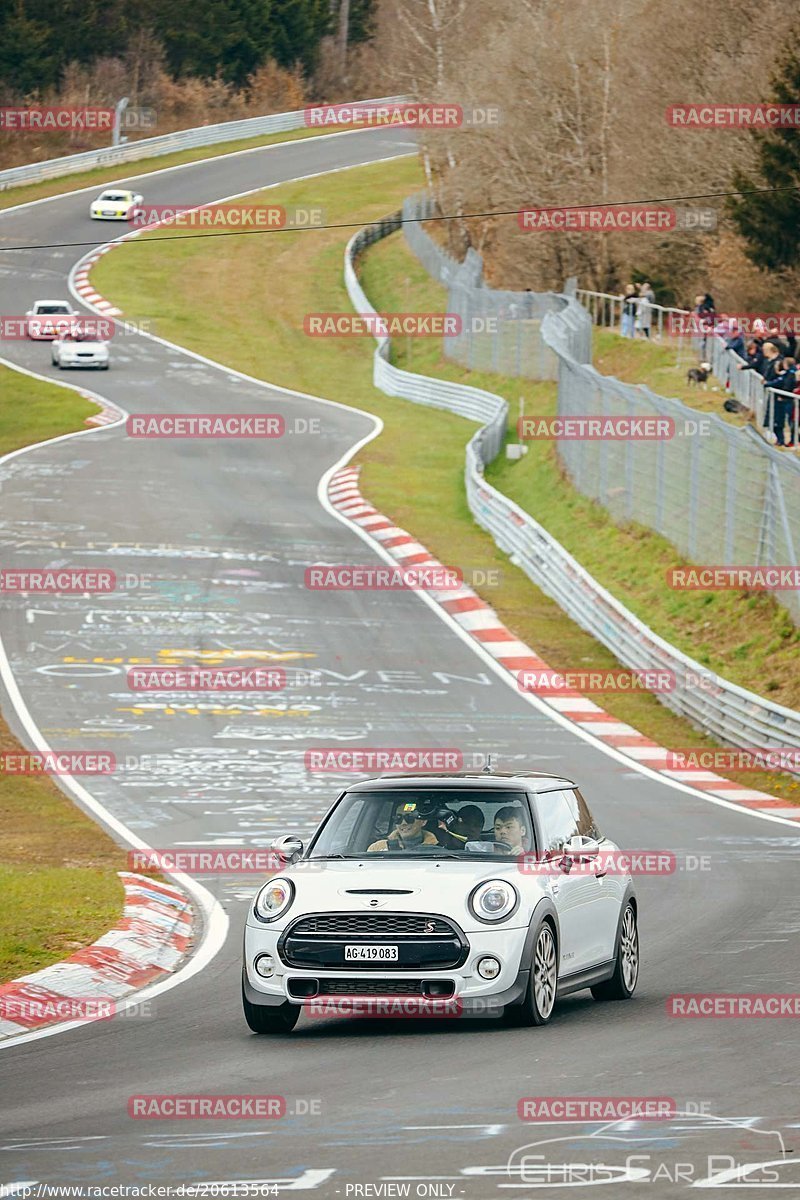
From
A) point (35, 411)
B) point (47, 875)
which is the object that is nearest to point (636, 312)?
point (35, 411)

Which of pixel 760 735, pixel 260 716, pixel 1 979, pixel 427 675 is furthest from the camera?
pixel 427 675

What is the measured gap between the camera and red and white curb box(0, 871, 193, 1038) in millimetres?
11492

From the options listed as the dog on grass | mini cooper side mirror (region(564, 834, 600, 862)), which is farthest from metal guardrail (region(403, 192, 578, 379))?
mini cooper side mirror (region(564, 834, 600, 862))

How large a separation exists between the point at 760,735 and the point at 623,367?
2396cm

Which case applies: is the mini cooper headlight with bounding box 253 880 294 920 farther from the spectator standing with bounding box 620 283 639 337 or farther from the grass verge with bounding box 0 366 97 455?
the spectator standing with bounding box 620 283 639 337

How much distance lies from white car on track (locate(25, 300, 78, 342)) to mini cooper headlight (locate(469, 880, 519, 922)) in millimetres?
50294

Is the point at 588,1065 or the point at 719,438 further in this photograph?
the point at 719,438

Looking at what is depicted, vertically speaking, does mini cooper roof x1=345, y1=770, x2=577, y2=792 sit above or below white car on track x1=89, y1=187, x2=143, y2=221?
below

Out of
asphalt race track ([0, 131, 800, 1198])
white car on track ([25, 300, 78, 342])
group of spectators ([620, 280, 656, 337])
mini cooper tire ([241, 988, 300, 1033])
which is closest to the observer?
asphalt race track ([0, 131, 800, 1198])

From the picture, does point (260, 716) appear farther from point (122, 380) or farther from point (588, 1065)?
point (122, 380)

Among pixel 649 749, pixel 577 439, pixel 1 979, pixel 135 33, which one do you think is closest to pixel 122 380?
pixel 577 439

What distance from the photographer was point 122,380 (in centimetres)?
5550

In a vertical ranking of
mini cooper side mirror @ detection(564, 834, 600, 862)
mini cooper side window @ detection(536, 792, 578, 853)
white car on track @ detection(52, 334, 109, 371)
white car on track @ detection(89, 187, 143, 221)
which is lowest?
mini cooper side mirror @ detection(564, 834, 600, 862)

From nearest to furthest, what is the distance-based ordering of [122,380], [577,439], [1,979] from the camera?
[1,979] → [577,439] → [122,380]
